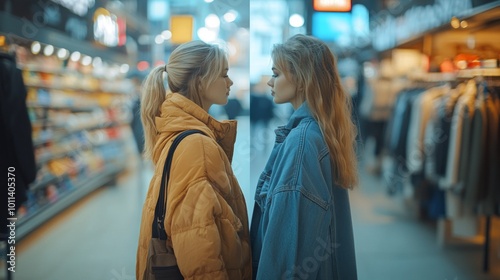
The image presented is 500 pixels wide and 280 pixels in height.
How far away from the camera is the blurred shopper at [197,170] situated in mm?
1542

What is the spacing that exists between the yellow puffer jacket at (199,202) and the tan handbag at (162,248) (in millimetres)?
28

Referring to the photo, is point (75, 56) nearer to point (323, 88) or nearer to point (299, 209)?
point (323, 88)

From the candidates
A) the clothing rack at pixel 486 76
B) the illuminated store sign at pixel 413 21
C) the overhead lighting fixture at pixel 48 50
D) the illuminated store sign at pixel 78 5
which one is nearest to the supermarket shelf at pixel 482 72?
the clothing rack at pixel 486 76

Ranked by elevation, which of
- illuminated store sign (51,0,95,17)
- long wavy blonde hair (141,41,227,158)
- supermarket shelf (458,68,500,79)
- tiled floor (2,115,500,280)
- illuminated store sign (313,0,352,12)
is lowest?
tiled floor (2,115,500,280)

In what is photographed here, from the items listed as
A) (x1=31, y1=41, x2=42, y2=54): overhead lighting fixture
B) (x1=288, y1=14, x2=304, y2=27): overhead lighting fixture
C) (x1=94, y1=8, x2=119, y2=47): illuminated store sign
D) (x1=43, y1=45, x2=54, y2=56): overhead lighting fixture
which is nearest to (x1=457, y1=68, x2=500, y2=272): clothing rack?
(x1=288, y1=14, x2=304, y2=27): overhead lighting fixture

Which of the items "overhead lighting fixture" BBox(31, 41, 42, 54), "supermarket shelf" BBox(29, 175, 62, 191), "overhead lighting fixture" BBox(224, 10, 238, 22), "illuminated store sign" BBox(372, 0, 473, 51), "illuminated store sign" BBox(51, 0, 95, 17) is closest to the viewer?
"overhead lighting fixture" BBox(224, 10, 238, 22)

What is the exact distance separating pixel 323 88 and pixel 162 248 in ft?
2.58

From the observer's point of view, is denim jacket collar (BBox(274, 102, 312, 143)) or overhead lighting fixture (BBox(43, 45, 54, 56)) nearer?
denim jacket collar (BBox(274, 102, 312, 143))

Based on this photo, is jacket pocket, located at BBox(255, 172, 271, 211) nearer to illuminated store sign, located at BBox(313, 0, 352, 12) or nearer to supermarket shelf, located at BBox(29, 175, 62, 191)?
illuminated store sign, located at BBox(313, 0, 352, 12)

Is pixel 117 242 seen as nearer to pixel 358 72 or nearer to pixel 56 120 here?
pixel 56 120

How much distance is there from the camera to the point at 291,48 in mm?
1675

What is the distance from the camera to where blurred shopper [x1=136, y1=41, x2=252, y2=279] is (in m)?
1.54

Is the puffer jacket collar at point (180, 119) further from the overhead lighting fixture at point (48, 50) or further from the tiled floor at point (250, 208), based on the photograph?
the overhead lighting fixture at point (48, 50)

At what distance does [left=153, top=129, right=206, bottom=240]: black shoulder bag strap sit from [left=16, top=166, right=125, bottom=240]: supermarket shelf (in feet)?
10.0
